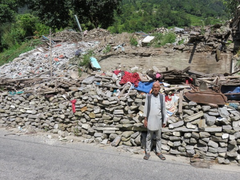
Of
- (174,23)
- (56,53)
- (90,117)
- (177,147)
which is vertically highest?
(174,23)

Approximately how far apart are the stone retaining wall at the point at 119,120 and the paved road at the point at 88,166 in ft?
1.47

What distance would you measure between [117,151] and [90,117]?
1.54 meters

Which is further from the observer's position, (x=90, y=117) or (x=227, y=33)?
(x=227, y=33)

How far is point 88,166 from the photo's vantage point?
16.0 feet

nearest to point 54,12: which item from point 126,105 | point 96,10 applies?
point 96,10

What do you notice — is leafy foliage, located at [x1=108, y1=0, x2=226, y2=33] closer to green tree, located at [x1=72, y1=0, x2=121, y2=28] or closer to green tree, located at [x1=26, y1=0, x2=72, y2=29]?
green tree, located at [x1=72, y1=0, x2=121, y2=28]

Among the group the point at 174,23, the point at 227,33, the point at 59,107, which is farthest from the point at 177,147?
the point at 174,23

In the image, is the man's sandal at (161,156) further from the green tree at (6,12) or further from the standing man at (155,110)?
the green tree at (6,12)

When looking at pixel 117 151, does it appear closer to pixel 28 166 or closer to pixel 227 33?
pixel 28 166

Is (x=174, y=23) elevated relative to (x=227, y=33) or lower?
elevated

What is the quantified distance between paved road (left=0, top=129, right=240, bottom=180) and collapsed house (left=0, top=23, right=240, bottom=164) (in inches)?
20.1

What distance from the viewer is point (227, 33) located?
24.5ft

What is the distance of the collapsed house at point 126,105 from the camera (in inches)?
198

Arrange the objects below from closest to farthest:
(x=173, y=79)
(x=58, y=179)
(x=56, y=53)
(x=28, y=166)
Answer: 1. (x=58, y=179)
2. (x=28, y=166)
3. (x=173, y=79)
4. (x=56, y=53)
